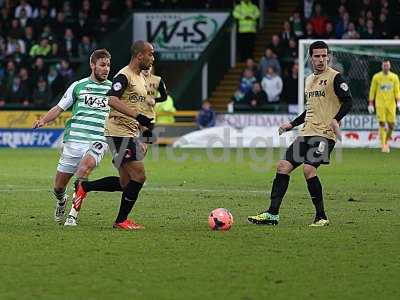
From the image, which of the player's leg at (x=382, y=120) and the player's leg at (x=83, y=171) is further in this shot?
the player's leg at (x=382, y=120)

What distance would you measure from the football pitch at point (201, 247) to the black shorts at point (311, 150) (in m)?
0.72

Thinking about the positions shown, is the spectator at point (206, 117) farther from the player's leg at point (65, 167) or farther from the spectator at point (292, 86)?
the player's leg at point (65, 167)

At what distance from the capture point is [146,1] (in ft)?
121

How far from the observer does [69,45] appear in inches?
1396

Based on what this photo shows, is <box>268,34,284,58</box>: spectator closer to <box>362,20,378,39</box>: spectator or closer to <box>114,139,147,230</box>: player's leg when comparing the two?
<box>362,20,378,39</box>: spectator

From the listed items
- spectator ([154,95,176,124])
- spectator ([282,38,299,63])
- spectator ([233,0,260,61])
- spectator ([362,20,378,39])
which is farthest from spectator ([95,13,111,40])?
spectator ([362,20,378,39])

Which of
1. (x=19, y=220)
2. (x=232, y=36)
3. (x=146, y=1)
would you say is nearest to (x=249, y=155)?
(x=232, y=36)

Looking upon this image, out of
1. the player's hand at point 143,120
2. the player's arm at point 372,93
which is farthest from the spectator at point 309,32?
the player's hand at point 143,120

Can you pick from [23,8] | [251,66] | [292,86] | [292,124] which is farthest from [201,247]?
[23,8]

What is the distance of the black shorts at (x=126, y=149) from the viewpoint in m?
12.0

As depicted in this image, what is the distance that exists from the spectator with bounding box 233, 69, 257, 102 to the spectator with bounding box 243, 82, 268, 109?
0.88 feet

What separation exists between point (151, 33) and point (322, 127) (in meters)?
24.0

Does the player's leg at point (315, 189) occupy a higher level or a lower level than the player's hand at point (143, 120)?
lower

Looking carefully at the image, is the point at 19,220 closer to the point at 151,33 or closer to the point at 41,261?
the point at 41,261
